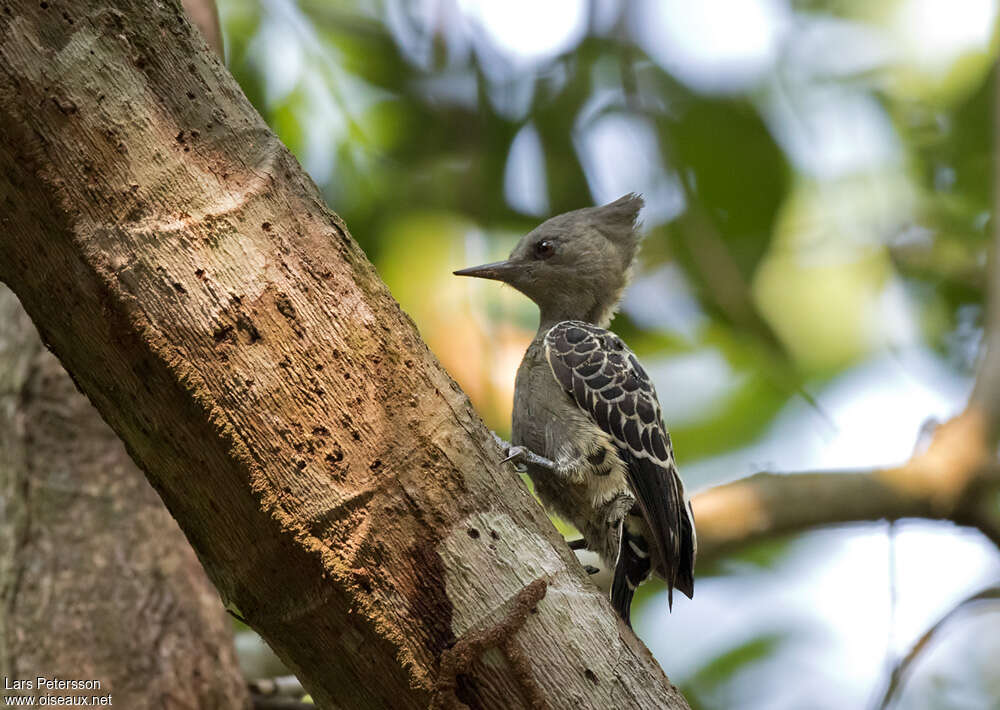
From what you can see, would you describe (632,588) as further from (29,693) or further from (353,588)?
(29,693)

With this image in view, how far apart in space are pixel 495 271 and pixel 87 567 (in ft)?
7.18

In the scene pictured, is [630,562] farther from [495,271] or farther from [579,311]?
[495,271]

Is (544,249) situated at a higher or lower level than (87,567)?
higher

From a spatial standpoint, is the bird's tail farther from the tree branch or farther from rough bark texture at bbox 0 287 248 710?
rough bark texture at bbox 0 287 248 710

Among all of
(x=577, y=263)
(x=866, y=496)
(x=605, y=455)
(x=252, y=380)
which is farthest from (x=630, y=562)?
(x=252, y=380)

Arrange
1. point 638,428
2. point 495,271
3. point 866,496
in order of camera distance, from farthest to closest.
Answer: point 495,271 < point 866,496 < point 638,428

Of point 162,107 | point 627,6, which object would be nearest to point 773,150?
point 627,6

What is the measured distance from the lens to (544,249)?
4801mm

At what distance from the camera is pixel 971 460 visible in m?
4.61

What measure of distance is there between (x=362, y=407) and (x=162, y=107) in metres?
0.79

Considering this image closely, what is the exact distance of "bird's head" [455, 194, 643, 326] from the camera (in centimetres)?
478

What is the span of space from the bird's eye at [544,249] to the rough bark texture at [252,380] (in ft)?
8.49

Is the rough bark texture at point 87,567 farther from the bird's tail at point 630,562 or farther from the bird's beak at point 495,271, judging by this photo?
the bird's beak at point 495,271

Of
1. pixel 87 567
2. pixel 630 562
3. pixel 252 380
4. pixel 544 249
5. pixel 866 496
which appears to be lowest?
pixel 866 496
